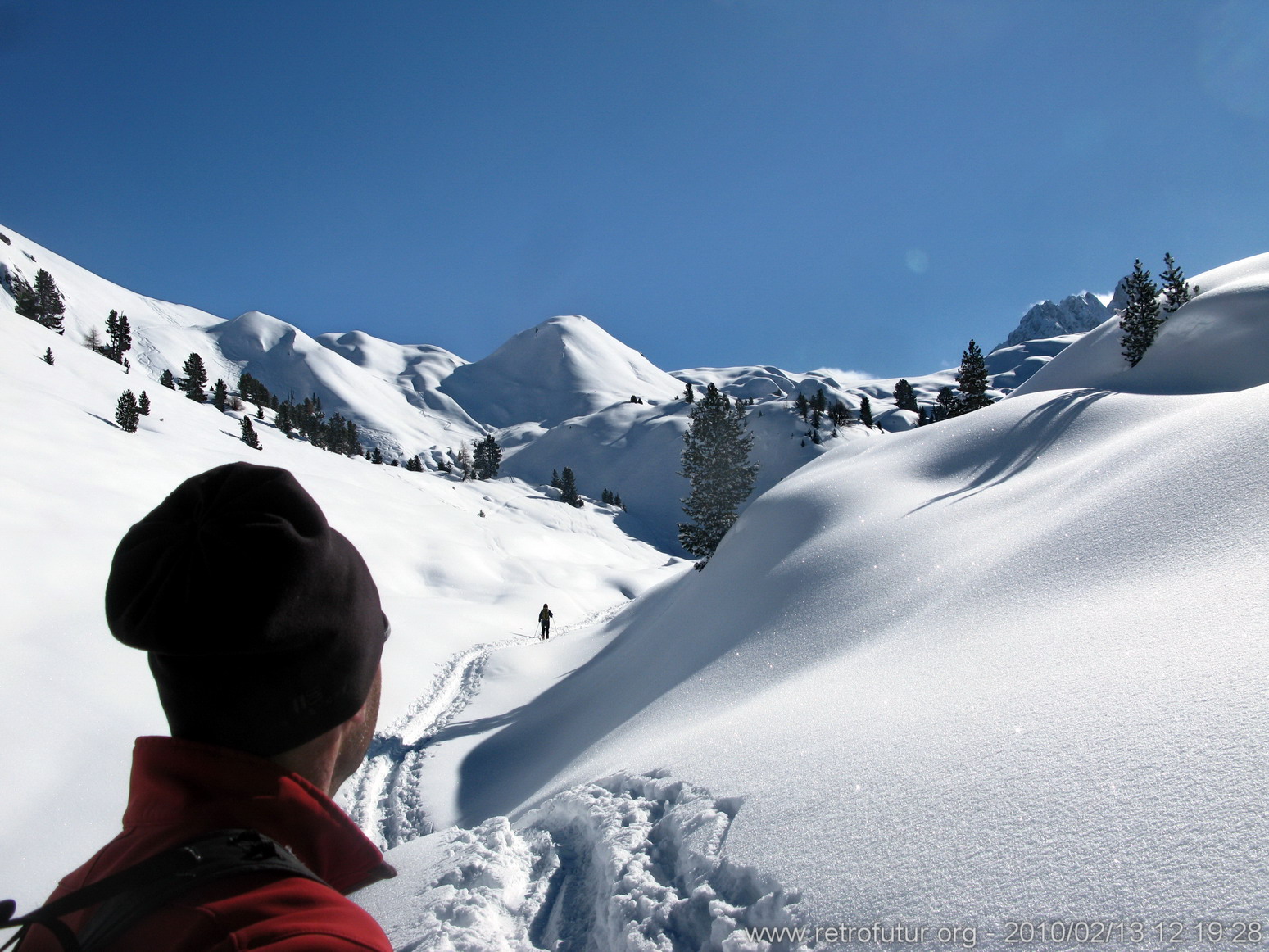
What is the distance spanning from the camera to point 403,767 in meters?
11.5

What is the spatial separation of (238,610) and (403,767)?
11.8 metres

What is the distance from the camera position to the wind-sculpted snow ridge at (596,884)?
3.47m

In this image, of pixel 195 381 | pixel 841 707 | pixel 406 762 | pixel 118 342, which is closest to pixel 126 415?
pixel 406 762

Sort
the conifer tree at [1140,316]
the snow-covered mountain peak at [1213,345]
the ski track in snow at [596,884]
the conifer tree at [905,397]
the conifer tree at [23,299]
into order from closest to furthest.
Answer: the ski track in snow at [596,884] → the snow-covered mountain peak at [1213,345] → the conifer tree at [1140,316] → the conifer tree at [23,299] → the conifer tree at [905,397]

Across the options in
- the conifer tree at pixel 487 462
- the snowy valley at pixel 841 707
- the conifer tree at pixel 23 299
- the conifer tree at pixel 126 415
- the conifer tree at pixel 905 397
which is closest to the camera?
the snowy valley at pixel 841 707

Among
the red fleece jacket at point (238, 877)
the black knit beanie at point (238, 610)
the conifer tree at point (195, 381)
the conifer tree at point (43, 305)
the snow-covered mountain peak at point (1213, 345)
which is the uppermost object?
the conifer tree at point (43, 305)

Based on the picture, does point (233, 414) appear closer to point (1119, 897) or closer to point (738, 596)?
point (738, 596)

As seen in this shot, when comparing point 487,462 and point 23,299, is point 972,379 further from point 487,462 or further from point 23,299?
point 23,299

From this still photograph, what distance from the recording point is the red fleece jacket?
1.05 meters

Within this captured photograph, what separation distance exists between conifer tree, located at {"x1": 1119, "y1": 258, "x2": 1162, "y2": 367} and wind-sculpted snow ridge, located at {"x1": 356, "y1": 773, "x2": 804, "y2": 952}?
32757 mm

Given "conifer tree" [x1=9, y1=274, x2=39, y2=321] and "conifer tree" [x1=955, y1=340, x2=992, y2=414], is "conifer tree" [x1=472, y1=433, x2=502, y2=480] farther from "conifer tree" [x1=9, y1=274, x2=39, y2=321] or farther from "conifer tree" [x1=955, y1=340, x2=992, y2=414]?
"conifer tree" [x1=955, y1=340, x2=992, y2=414]

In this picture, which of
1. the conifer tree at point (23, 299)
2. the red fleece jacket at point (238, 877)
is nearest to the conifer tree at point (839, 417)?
the conifer tree at point (23, 299)

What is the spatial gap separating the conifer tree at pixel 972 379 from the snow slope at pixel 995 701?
2989cm

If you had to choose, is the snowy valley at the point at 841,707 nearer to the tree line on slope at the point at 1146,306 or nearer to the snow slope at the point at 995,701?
the snow slope at the point at 995,701
